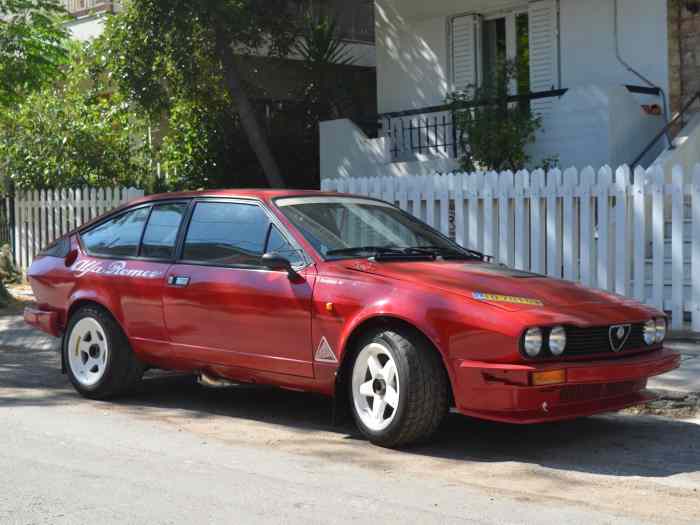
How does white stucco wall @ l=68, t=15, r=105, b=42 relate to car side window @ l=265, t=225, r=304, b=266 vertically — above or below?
above

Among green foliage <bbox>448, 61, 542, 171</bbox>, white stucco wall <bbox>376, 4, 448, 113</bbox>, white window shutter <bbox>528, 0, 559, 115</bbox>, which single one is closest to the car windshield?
green foliage <bbox>448, 61, 542, 171</bbox>

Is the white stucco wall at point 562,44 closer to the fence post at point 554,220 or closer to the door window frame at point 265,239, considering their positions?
the fence post at point 554,220

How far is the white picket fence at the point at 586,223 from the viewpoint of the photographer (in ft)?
33.2

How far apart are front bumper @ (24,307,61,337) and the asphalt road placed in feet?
1.90

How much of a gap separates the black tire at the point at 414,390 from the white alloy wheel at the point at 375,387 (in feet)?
0.17

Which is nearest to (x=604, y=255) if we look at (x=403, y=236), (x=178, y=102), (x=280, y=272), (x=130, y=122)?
(x=403, y=236)

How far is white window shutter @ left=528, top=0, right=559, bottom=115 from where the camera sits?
16.0 m

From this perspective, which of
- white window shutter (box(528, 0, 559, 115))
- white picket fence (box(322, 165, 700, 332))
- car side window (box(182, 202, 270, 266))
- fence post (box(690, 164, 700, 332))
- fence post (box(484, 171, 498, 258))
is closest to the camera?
car side window (box(182, 202, 270, 266))

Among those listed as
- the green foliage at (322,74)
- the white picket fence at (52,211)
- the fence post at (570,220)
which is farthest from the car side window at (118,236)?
the green foliage at (322,74)

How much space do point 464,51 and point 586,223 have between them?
7202mm

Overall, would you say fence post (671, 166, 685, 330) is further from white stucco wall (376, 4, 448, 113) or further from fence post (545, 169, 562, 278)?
white stucco wall (376, 4, 448, 113)

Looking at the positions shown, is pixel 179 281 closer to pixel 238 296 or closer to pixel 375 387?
pixel 238 296

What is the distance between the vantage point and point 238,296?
7129 mm

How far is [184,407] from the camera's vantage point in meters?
8.03
